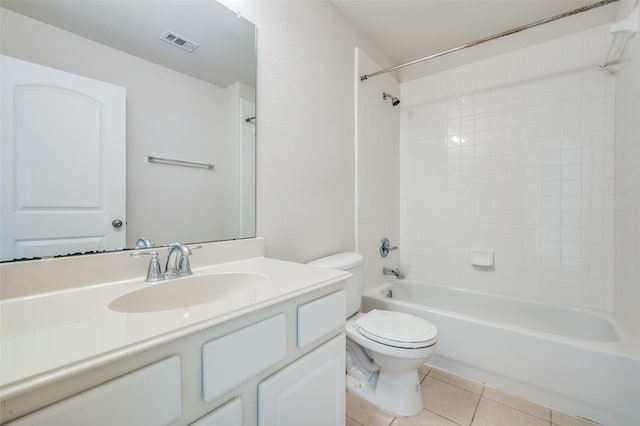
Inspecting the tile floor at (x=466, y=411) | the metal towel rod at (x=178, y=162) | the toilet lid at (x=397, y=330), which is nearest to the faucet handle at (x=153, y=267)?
the metal towel rod at (x=178, y=162)

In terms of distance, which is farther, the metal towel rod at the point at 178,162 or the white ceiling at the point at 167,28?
the metal towel rod at the point at 178,162

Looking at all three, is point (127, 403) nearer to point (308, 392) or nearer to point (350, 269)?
point (308, 392)

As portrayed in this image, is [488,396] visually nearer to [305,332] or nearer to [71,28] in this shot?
[305,332]

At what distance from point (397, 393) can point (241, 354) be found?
117 cm

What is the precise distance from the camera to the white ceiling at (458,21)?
1.78m

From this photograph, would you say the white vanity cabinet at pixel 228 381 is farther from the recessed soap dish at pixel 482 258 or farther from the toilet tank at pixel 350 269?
the recessed soap dish at pixel 482 258

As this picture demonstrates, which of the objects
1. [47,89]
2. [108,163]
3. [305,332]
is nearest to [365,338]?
[305,332]

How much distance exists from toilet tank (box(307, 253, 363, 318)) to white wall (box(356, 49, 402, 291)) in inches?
14.0

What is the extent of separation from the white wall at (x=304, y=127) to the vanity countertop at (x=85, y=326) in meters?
0.65

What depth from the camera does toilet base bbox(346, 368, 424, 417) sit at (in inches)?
55.5

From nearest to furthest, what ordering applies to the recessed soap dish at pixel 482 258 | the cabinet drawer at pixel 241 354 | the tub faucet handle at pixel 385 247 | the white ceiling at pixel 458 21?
the cabinet drawer at pixel 241 354 → the white ceiling at pixel 458 21 → the recessed soap dish at pixel 482 258 → the tub faucet handle at pixel 385 247

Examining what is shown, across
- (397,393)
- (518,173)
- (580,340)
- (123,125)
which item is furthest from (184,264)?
(518,173)

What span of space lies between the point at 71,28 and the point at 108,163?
40 cm

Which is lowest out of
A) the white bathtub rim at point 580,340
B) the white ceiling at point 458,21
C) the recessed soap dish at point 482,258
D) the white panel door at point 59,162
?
the white bathtub rim at point 580,340
